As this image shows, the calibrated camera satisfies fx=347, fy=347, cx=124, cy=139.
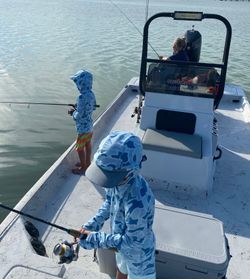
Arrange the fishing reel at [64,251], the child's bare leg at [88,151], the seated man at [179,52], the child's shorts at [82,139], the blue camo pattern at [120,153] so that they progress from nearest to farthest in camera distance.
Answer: the blue camo pattern at [120,153], the fishing reel at [64,251], the child's shorts at [82,139], the child's bare leg at [88,151], the seated man at [179,52]

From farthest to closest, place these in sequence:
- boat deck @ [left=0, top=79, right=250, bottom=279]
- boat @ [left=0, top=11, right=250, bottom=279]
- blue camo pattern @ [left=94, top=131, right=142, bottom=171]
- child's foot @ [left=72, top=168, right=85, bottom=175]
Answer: child's foot @ [left=72, top=168, right=85, bottom=175] < boat @ [left=0, top=11, right=250, bottom=279] < boat deck @ [left=0, top=79, right=250, bottom=279] < blue camo pattern @ [left=94, top=131, right=142, bottom=171]

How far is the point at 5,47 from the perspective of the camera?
1902 centimetres

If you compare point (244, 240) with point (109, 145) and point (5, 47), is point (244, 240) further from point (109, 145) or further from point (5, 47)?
point (5, 47)

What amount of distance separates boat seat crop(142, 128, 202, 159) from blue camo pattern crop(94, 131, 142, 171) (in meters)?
2.60

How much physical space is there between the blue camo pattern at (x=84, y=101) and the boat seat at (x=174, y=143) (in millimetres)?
866

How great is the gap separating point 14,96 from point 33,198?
808 centimetres

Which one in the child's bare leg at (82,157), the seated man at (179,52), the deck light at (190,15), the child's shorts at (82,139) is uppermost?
the deck light at (190,15)

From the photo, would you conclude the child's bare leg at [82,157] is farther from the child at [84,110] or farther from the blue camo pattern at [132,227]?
the blue camo pattern at [132,227]

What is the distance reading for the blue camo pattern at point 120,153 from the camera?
223 centimetres

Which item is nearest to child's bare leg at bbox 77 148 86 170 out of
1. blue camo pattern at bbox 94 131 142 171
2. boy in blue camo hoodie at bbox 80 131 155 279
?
boy in blue camo hoodie at bbox 80 131 155 279

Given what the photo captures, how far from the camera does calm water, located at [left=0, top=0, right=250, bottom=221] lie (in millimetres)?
8102

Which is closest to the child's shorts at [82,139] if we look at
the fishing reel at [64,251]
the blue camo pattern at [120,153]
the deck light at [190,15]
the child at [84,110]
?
the child at [84,110]

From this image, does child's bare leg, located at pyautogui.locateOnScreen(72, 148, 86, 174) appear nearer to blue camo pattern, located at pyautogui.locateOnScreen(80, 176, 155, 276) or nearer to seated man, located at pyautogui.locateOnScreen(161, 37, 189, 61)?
seated man, located at pyautogui.locateOnScreen(161, 37, 189, 61)

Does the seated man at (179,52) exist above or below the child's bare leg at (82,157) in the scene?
above
